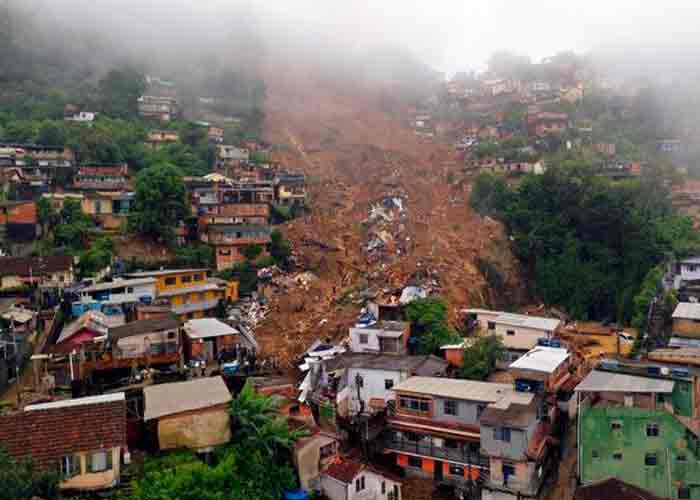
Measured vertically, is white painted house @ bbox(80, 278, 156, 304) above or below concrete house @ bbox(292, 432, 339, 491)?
above

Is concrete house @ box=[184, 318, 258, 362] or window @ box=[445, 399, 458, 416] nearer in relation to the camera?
window @ box=[445, 399, 458, 416]

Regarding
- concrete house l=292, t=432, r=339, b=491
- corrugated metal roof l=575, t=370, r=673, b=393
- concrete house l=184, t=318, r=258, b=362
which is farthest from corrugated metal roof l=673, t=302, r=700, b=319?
concrete house l=184, t=318, r=258, b=362

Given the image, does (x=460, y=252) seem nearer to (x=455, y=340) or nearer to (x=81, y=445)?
(x=455, y=340)

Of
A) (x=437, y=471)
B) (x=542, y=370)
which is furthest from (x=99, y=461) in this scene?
(x=542, y=370)

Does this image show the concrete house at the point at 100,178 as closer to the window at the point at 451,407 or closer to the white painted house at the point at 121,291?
the white painted house at the point at 121,291

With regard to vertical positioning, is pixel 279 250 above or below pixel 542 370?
above

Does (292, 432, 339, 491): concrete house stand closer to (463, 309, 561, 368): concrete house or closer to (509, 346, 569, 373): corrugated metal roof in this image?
(509, 346, 569, 373): corrugated metal roof

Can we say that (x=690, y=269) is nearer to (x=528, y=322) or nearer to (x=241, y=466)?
(x=528, y=322)
